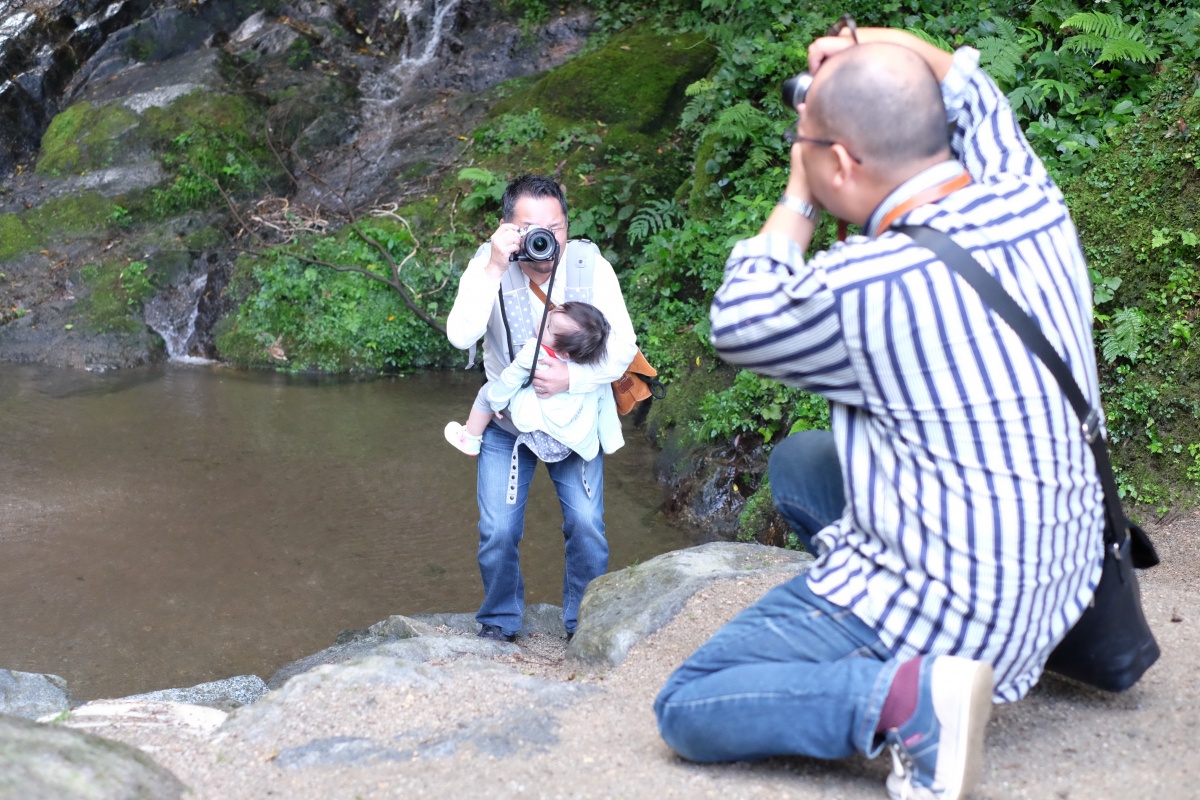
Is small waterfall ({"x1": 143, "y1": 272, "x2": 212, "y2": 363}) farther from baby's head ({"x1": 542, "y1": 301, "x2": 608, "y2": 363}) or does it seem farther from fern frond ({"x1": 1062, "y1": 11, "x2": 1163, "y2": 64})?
fern frond ({"x1": 1062, "y1": 11, "x2": 1163, "y2": 64})

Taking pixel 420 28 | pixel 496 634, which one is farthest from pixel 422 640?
pixel 420 28

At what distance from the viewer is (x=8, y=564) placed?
5.24 metres

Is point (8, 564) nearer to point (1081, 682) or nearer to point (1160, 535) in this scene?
point (1081, 682)

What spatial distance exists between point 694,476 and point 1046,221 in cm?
422

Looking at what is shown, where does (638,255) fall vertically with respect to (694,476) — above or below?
above

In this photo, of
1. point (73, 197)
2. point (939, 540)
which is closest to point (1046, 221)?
point (939, 540)

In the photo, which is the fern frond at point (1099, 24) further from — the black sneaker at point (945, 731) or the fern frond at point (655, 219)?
the black sneaker at point (945, 731)

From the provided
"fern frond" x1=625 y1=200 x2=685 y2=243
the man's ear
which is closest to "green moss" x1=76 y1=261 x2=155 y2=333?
"fern frond" x1=625 y1=200 x2=685 y2=243

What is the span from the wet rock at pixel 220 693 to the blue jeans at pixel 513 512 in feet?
3.13

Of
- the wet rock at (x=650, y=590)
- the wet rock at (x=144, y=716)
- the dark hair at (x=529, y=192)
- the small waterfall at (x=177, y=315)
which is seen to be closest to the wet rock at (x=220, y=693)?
the wet rock at (x=144, y=716)

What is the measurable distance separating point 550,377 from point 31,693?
2255 millimetres

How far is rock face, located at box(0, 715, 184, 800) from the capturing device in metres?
2.00

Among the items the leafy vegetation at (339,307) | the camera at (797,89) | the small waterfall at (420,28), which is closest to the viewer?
the camera at (797,89)

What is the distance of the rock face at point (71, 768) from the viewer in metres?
2.00
